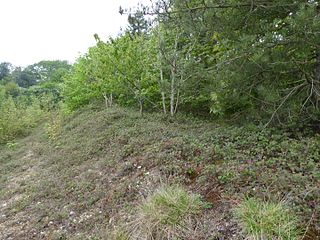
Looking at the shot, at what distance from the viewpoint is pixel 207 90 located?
177 inches

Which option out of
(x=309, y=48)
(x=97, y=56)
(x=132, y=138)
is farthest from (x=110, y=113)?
(x=309, y=48)

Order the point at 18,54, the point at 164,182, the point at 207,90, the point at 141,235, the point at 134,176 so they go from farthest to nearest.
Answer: the point at 18,54 < the point at 207,90 < the point at 134,176 < the point at 164,182 < the point at 141,235

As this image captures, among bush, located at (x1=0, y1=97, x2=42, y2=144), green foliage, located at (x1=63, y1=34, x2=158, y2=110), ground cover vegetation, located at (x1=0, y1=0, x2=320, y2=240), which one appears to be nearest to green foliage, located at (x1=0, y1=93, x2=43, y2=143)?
bush, located at (x1=0, y1=97, x2=42, y2=144)

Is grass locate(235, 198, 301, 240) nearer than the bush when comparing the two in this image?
Yes

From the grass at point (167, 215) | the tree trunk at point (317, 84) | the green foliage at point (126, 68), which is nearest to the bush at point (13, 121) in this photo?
the green foliage at point (126, 68)

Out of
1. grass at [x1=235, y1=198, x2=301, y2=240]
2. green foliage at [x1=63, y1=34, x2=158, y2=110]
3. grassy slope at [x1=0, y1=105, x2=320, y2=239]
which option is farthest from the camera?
green foliage at [x1=63, y1=34, x2=158, y2=110]

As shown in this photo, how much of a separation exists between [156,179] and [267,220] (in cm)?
162

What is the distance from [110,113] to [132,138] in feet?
9.14

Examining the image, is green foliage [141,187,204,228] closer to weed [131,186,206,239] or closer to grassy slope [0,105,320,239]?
weed [131,186,206,239]

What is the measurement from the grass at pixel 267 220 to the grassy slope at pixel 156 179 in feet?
0.38

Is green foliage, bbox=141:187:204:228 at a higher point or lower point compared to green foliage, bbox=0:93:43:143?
lower

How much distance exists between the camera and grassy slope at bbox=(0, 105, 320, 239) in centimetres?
265

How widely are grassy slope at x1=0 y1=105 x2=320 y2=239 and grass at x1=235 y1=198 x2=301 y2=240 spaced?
0.12 metres

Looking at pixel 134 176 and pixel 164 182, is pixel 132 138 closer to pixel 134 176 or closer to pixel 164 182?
pixel 134 176
